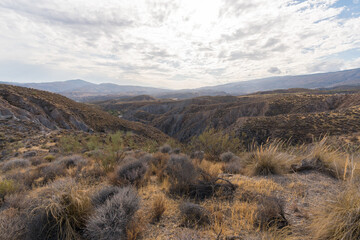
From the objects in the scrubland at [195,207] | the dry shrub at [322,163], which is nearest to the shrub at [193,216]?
the scrubland at [195,207]

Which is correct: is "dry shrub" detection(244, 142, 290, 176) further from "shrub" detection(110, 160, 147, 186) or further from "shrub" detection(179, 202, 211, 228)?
"shrub" detection(110, 160, 147, 186)

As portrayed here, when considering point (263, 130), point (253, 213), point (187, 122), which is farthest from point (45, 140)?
point (187, 122)

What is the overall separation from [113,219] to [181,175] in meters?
2.26

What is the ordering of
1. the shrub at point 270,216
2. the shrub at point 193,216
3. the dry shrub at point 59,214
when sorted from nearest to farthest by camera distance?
1. the dry shrub at point 59,214
2. the shrub at point 270,216
3. the shrub at point 193,216

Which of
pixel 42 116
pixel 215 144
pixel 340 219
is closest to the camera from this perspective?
pixel 340 219

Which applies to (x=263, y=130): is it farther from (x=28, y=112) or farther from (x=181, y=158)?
(x=28, y=112)

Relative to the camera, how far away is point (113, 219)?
2514 mm

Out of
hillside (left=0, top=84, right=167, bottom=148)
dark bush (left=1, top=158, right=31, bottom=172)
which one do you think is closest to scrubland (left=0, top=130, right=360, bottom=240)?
dark bush (left=1, top=158, right=31, bottom=172)

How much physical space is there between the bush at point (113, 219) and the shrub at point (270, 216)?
2.24 meters

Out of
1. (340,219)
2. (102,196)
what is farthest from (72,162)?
(340,219)

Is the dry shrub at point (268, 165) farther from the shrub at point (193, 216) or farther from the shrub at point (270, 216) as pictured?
the shrub at point (193, 216)

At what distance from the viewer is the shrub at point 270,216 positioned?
2.63m

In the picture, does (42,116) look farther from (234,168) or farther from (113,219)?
(234,168)

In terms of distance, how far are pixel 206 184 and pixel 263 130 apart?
21925 mm
